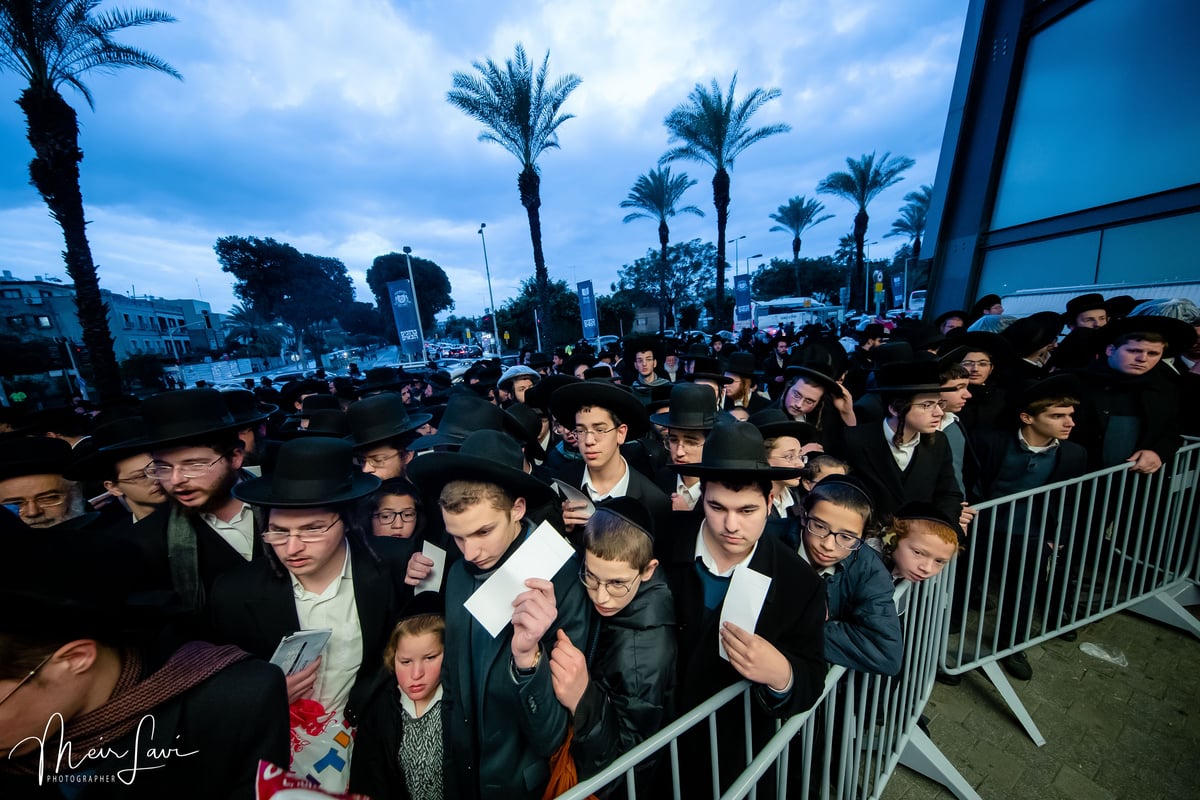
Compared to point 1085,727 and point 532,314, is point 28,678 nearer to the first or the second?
point 1085,727

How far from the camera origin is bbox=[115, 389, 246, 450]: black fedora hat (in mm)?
2570

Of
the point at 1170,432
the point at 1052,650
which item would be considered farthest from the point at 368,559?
the point at 1170,432

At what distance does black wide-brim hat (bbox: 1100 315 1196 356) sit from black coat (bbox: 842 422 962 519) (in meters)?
2.27

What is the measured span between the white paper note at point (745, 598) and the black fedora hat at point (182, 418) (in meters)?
3.08

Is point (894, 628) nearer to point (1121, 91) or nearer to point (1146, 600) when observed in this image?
point (1146, 600)

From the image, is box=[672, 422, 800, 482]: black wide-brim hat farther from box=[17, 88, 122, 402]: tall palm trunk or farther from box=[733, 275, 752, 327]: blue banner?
box=[733, 275, 752, 327]: blue banner

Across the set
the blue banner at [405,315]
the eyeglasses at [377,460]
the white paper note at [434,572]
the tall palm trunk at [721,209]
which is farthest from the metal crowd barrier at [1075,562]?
the tall palm trunk at [721,209]

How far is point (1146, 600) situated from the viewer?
381 centimetres

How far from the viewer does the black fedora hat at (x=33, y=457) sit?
257 centimetres

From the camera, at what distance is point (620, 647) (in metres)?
1.89

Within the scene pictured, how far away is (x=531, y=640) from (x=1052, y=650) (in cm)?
471

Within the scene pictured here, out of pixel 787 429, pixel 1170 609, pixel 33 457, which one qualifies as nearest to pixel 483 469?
pixel 787 429

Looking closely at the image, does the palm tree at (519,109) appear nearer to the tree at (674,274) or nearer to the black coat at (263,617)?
the black coat at (263,617)

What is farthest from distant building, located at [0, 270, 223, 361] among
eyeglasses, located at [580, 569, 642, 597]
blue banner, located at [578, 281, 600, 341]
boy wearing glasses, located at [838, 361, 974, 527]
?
boy wearing glasses, located at [838, 361, 974, 527]
